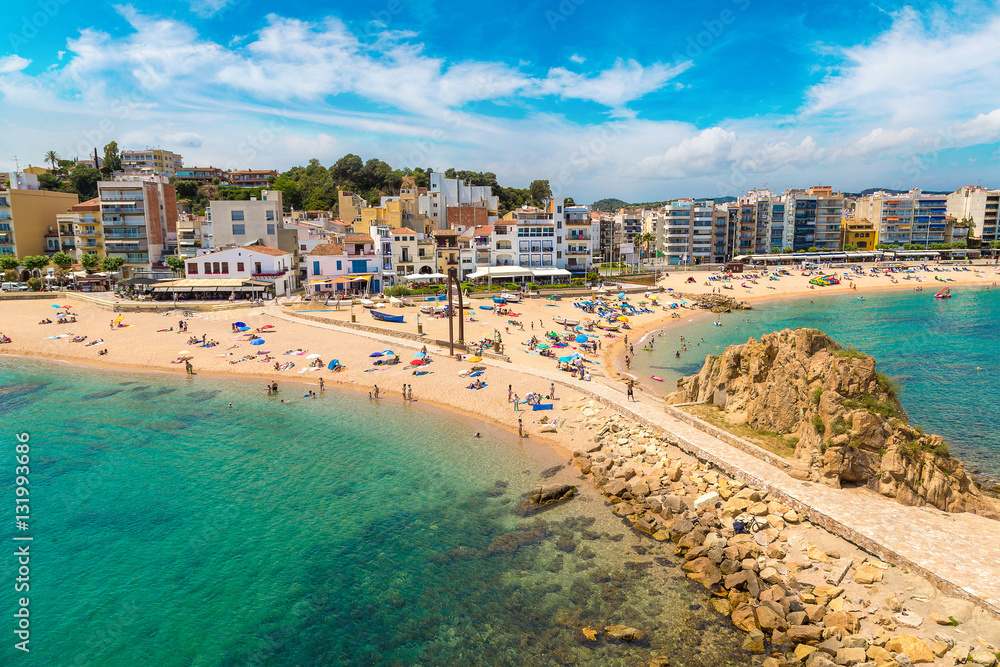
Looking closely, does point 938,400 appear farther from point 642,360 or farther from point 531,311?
point 531,311

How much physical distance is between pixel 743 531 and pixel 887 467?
18.0ft

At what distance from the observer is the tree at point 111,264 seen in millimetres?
70062

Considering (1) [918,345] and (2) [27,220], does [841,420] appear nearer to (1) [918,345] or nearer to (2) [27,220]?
(1) [918,345]

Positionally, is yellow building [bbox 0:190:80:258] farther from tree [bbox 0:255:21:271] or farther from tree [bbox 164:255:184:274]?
tree [bbox 164:255:184:274]

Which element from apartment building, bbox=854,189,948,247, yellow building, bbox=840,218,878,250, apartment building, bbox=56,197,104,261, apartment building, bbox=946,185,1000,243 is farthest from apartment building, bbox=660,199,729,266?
apartment building, bbox=56,197,104,261

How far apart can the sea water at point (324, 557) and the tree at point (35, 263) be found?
175 feet

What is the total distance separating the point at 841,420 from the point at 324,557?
59.4 feet

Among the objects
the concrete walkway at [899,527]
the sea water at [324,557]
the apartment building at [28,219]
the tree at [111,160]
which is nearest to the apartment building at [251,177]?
the tree at [111,160]

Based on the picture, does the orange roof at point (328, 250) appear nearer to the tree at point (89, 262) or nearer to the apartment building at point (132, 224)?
the apartment building at point (132, 224)

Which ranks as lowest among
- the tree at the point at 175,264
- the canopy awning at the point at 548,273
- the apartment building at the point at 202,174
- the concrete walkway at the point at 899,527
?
the concrete walkway at the point at 899,527

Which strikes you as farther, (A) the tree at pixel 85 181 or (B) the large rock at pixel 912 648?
(A) the tree at pixel 85 181

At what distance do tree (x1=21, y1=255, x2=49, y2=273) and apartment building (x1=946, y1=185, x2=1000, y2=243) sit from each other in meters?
166

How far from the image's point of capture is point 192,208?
104 metres

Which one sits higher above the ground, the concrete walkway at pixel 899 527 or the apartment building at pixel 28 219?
the apartment building at pixel 28 219
